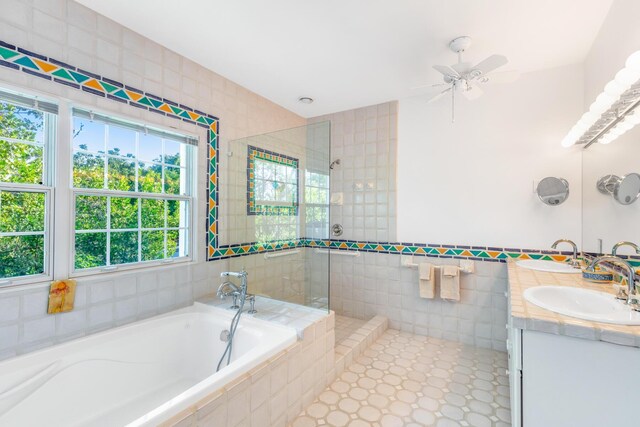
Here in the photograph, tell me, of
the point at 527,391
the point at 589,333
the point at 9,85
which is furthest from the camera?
the point at 9,85

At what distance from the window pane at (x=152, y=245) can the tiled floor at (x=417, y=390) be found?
152 cm

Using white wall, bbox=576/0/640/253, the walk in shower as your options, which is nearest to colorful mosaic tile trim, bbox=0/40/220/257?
the walk in shower

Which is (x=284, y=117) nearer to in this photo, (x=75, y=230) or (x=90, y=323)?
(x=75, y=230)

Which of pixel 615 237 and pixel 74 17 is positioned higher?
pixel 74 17

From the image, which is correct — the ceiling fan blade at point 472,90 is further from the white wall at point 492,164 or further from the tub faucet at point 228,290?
the tub faucet at point 228,290

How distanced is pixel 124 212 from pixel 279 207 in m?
1.15

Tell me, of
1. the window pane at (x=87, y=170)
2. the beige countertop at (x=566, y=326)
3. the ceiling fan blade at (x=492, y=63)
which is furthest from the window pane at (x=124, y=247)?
the ceiling fan blade at (x=492, y=63)

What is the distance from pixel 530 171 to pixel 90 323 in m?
3.54

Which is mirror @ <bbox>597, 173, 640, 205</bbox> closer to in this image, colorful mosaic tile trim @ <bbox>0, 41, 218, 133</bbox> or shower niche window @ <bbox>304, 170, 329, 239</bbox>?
shower niche window @ <bbox>304, 170, 329, 239</bbox>

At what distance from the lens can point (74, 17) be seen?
177 cm

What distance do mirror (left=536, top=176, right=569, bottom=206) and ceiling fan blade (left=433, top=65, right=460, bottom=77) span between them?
1.29 m

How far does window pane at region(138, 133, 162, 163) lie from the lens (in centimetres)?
217

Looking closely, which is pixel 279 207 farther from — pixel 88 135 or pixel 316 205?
pixel 88 135

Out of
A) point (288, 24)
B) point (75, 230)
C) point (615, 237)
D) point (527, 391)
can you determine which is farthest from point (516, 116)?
point (75, 230)
